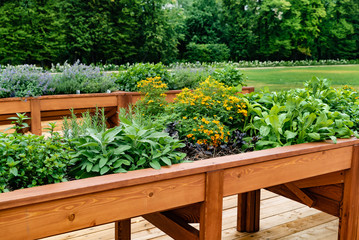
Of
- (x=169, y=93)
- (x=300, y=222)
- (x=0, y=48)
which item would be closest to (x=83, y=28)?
(x=0, y=48)

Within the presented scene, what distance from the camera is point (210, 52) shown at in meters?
16.3

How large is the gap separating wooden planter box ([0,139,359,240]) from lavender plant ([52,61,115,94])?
2.42 meters

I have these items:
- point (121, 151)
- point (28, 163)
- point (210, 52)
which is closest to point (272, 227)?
point (121, 151)

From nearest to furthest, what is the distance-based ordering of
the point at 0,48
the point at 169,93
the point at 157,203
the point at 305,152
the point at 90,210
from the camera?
the point at 90,210, the point at 157,203, the point at 305,152, the point at 169,93, the point at 0,48

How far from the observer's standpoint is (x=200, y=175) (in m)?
1.47

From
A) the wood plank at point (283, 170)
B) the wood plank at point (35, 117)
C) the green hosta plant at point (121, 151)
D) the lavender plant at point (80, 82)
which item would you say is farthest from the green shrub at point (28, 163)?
Result: the lavender plant at point (80, 82)

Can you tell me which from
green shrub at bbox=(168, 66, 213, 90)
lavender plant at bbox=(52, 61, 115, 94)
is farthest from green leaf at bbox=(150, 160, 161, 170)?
green shrub at bbox=(168, 66, 213, 90)

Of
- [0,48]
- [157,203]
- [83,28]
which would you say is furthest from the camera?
[83,28]

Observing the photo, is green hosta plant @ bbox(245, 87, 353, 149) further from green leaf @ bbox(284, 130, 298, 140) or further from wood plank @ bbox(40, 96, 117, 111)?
wood plank @ bbox(40, 96, 117, 111)

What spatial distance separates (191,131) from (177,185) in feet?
2.29

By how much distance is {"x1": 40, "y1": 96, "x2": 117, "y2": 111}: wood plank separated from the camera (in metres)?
3.67

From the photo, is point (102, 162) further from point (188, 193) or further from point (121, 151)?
point (188, 193)

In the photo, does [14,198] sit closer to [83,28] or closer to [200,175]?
[200,175]

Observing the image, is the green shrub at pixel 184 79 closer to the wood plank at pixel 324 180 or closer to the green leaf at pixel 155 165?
the wood plank at pixel 324 180
